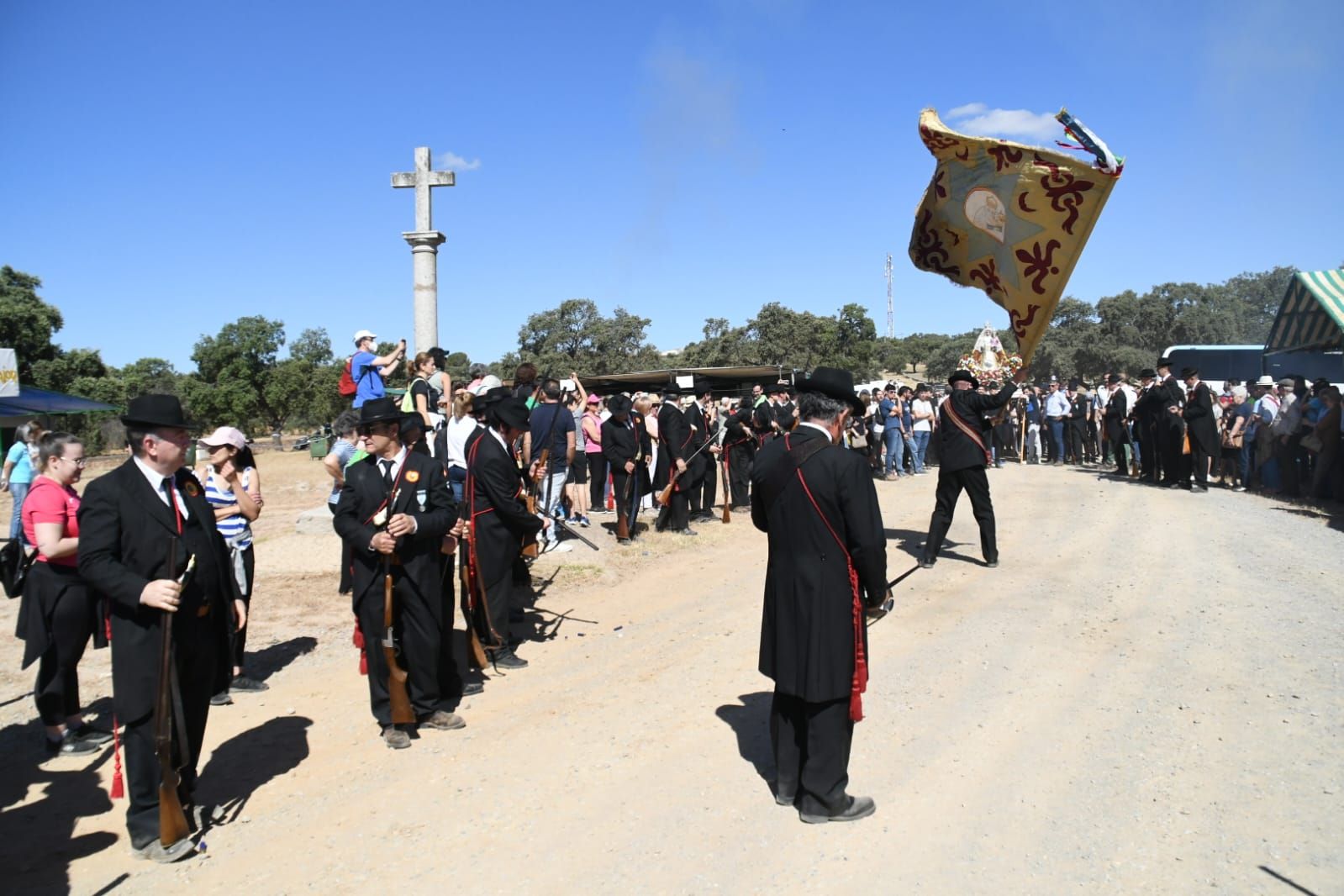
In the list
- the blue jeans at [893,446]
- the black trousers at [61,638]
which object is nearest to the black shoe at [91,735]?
the black trousers at [61,638]

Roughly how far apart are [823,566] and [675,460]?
787 cm

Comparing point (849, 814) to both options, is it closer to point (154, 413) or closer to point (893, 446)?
point (154, 413)

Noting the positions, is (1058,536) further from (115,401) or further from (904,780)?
(115,401)

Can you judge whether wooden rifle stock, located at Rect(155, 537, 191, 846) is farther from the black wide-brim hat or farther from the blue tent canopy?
the blue tent canopy

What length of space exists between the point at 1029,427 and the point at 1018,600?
43.2 feet

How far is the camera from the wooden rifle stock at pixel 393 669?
5027 millimetres

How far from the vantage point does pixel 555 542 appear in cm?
1088

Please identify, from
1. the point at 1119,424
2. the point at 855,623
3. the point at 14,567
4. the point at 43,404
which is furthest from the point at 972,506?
the point at 43,404

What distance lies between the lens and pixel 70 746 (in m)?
5.29

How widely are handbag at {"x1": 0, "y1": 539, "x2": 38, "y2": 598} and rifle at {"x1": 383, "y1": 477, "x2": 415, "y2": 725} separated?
6.88 ft

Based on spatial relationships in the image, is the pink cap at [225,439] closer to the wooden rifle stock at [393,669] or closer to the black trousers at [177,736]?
the wooden rifle stock at [393,669]

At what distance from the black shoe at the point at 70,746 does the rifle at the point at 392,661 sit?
1899 mm

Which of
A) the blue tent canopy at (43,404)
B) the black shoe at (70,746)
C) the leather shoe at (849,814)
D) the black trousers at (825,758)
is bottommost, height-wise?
the black shoe at (70,746)

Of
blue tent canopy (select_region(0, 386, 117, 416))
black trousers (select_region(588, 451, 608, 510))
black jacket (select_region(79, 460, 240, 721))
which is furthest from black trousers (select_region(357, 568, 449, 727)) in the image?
blue tent canopy (select_region(0, 386, 117, 416))
